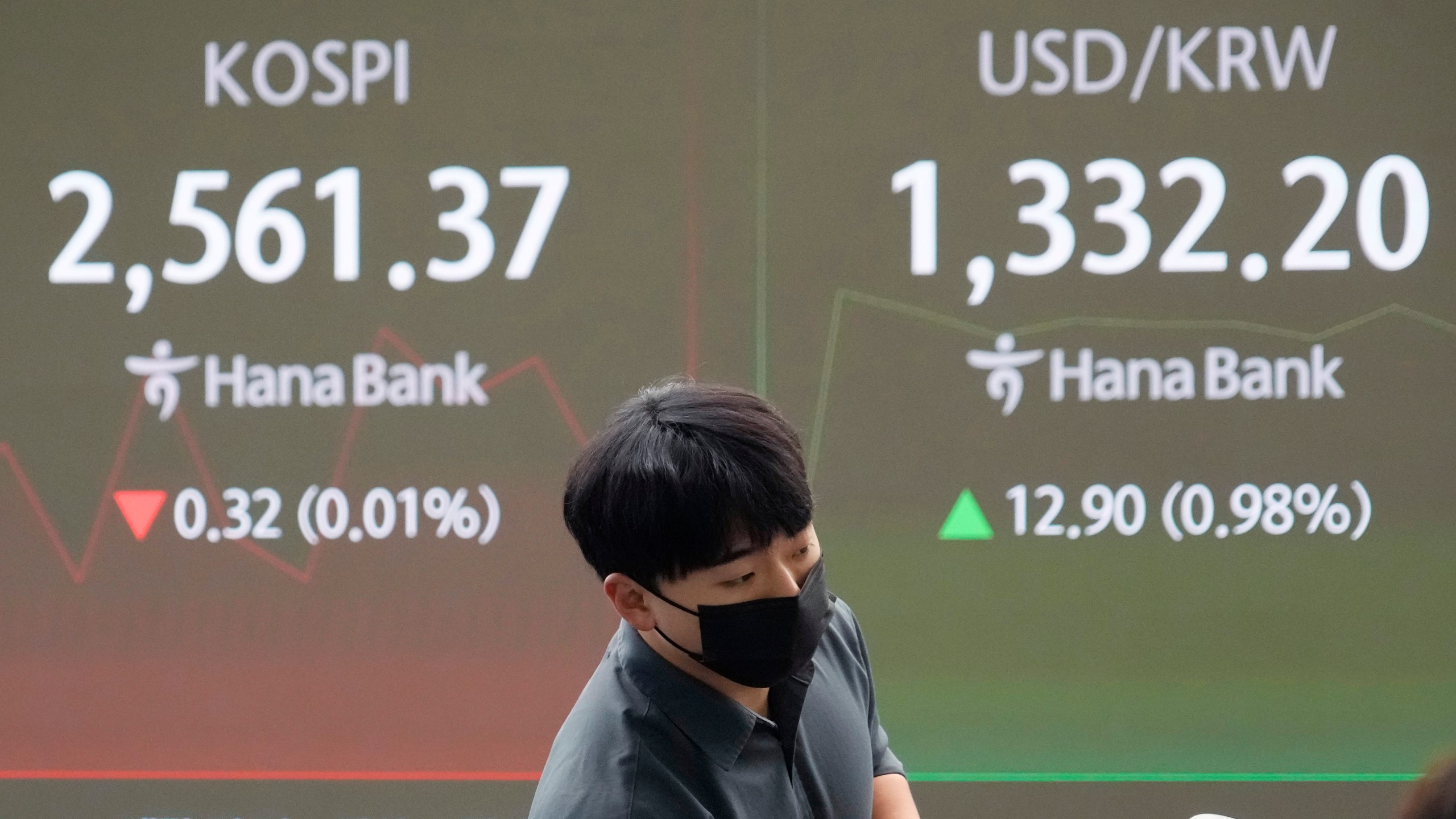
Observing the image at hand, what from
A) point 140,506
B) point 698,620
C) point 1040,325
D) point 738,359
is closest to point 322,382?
point 140,506

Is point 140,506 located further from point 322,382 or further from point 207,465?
point 322,382

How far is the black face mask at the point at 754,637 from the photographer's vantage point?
1085mm

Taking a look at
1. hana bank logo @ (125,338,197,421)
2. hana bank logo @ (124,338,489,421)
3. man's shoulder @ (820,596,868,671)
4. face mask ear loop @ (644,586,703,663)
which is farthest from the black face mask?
hana bank logo @ (125,338,197,421)

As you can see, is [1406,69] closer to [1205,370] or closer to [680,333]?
A: [1205,370]

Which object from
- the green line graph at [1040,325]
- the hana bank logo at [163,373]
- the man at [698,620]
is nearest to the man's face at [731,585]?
the man at [698,620]

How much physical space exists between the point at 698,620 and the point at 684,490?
13 centimetres

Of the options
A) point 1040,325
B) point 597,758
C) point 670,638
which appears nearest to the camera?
point 597,758

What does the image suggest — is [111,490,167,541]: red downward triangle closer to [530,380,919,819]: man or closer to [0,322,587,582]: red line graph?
[0,322,587,582]: red line graph

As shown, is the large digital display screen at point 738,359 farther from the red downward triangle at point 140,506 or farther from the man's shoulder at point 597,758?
the man's shoulder at point 597,758

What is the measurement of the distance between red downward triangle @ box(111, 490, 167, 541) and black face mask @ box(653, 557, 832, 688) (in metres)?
1.55

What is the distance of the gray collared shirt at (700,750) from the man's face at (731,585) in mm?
38

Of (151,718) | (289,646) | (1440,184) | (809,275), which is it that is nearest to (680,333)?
(809,275)

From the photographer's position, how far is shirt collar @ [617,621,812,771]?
1.07 m

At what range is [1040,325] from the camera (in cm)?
223
